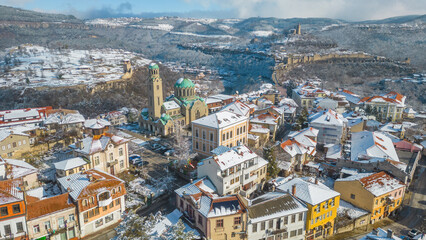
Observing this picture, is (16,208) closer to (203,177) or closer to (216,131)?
(203,177)

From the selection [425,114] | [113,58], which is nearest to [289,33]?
[113,58]

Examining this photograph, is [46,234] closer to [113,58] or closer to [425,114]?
[425,114]

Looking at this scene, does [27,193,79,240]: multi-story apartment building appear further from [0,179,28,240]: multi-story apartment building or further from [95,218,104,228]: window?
[95,218,104,228]: window

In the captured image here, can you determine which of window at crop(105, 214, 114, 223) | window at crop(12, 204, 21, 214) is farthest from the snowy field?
window at crop(12, 204, 21, 214)

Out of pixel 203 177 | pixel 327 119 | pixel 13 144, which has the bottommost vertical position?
pixel 203 177

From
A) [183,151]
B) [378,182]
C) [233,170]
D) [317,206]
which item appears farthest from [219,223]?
[183,151]

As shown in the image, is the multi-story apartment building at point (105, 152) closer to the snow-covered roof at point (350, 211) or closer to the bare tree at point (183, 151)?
the bare tree at point (183, 151)

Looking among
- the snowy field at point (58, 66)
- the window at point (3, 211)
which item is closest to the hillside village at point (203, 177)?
the window at point (3, 211)

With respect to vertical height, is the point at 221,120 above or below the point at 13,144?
above
